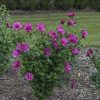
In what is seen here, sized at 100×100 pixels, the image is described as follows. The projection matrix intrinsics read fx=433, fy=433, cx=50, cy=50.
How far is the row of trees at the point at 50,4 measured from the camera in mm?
17312

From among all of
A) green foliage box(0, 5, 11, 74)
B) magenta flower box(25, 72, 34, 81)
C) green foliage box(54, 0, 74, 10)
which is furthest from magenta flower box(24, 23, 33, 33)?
green foliage box(54, 0, 74, 10)

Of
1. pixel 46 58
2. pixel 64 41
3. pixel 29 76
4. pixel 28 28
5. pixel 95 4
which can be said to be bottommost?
pixel 95 4

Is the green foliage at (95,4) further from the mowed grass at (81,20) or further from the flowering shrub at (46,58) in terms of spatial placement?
the flowering shrub at (46,58)

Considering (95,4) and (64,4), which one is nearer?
(64,4)

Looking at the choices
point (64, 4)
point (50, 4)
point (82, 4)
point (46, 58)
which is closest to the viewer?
point (46, 58)

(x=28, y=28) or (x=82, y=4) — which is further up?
(x=28, y=28)

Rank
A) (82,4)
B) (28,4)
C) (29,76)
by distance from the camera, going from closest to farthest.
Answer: (29,76) → (28,4) → (82,4)

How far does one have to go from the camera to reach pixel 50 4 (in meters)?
17.5

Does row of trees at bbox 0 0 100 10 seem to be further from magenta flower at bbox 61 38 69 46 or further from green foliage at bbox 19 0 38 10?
magenta flower at bbox 61 38 69 46

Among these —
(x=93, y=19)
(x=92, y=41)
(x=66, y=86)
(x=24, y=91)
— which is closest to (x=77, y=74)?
(x=66, y=86)

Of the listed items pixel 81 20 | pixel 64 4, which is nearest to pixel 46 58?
pixel 81 20

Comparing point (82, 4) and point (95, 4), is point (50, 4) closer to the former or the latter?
point (82, 4)

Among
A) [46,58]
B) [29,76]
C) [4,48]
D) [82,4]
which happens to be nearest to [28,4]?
[82,4]

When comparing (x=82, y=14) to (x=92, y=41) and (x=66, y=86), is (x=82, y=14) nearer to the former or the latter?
(x=92, y=41)
